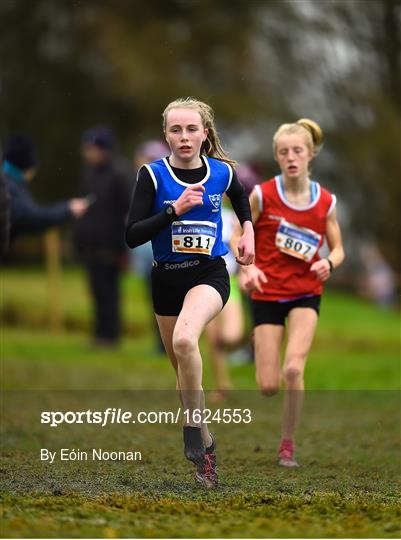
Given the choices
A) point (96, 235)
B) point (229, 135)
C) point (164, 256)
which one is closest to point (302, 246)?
point (164, 256)

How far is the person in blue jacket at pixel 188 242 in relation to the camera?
641 cm

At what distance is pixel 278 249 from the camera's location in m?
8.01

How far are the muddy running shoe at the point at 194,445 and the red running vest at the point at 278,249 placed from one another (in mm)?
1760

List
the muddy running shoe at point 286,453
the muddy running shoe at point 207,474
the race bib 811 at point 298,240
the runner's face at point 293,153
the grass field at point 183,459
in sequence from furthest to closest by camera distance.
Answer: the race bib 811 at point 298,240 → the runner's face at point 293,153 → the muddy running shoe at point 286,453 → the muddy running shoe at point 207,474 → the grass field at point 183,459

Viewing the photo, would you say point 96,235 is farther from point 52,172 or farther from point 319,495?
point 52,172

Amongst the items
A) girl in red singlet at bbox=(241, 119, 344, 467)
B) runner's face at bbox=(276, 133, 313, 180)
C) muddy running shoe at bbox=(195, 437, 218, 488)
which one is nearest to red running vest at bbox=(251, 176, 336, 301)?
girl in red singlet at bbox=(241, 119, 344, 467)

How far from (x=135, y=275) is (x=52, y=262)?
712 centimetres

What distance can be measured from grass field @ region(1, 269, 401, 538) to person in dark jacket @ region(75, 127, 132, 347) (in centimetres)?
46

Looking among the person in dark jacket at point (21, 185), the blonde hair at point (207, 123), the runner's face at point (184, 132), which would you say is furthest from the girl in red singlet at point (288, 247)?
the person in dark jacket at point (21, 185)

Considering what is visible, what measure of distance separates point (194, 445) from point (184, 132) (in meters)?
1.68

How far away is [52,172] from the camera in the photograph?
2759cm

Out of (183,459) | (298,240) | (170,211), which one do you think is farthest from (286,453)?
(170,211)

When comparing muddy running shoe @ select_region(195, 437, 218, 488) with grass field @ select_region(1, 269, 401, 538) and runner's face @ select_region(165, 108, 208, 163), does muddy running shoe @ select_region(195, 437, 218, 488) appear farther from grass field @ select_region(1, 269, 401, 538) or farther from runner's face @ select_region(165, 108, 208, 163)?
runner's face @ select_region(165, 108, 208, 163)

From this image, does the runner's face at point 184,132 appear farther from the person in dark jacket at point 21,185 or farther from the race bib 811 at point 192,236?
the person in dark jacket at point 21,185
